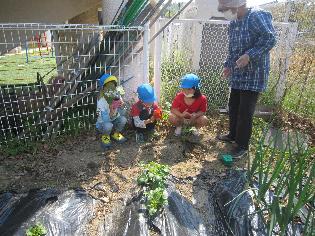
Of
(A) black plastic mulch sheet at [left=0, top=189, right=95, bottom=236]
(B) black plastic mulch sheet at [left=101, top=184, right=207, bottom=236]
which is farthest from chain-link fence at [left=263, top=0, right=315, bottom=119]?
(A) black plastic mulch sheet at [left=0, top=189, right=95, bottom=236]

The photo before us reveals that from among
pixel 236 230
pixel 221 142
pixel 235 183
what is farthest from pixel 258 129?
pixel 236 230

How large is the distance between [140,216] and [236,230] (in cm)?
78

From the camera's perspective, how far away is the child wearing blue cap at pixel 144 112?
3.95 meters

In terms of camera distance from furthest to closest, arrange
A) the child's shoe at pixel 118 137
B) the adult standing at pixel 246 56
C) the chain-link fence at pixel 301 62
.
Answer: the chain-link fence at pixel 301 62 → the child's shoe at pixel 118 137 → the adult standing at pixel 246 56

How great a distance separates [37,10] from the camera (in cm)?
535

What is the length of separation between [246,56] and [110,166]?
1.94 meters

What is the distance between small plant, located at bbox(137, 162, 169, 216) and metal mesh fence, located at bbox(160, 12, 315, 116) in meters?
2.17

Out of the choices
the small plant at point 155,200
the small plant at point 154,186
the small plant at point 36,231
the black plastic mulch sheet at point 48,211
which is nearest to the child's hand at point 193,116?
the small plant at point 154,186

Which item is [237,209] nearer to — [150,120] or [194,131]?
[194,131]

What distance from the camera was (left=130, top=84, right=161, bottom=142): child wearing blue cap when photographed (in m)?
3.95

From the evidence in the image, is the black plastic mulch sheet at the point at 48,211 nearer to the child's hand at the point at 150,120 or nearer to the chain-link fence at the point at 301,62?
the child's hand at the point at 150,120

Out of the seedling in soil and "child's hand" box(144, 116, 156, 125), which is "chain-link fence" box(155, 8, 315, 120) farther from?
the seedling in soil

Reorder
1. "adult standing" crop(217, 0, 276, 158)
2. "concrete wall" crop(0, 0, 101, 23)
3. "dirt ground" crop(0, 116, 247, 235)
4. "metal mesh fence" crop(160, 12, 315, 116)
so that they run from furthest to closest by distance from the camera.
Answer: "concrete wall" crop(0, 0, 101, 23), "metal mesh fence" crop(160, 12, 315, 116), "adult standing" crop(217, 0, 276, 158), "dirt ground" crop(0, 116, 247, 235)

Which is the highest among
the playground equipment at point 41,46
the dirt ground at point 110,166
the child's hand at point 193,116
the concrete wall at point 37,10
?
the concrete wall at point 37,10
